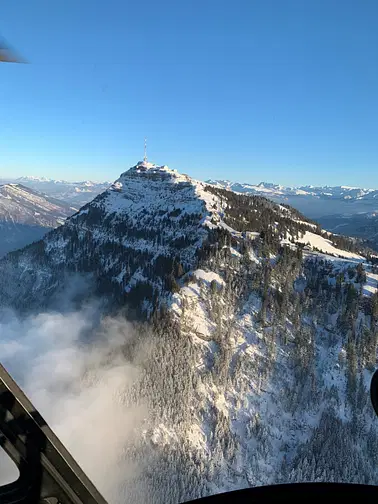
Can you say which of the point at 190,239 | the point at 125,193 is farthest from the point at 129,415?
the point at 125,193

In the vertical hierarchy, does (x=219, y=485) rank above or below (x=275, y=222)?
below

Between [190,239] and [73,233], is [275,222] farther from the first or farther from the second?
[73,233]

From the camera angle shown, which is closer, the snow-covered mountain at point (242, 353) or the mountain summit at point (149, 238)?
the snow-covered mountain at point (242, 353)

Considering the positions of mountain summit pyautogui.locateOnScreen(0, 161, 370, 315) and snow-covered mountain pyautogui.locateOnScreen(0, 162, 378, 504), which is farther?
mountain summit pyautogui.locateOnScreen(0, 161, 370, 315)

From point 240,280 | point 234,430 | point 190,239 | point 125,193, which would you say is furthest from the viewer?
point 125,193

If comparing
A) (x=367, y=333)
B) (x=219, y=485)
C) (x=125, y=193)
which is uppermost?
(x=125, y=193)

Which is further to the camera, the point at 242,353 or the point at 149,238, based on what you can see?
the point at 149,238

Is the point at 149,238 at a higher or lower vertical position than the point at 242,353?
higher

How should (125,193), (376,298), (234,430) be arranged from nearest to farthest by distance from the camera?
1. (234,430)
2. (376,298)
3. (125,193)
